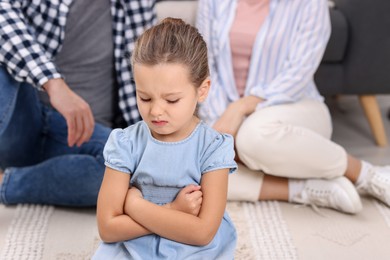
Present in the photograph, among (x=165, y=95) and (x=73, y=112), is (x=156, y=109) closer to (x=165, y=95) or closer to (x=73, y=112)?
(x=165, y=95)

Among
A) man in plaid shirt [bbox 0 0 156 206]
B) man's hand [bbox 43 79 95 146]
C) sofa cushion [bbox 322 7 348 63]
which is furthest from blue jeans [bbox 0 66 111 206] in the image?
sofa cushion [bbox 322 7 348 63]

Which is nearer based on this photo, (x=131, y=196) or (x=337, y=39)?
(x=131, y=196)

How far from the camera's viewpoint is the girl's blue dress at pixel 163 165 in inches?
43.3

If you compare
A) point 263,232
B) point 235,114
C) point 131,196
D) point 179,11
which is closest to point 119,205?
point 131,196

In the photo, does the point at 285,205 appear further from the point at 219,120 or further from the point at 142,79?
the point at 142,79

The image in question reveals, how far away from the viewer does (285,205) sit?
1.71 m

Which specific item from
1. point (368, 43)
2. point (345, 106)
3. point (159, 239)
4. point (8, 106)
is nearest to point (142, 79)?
point (159, 239)

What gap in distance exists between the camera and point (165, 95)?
1033 millimetres

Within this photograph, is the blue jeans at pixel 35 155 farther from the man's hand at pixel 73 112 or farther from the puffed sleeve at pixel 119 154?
the puffed sleeve at pixel 119 154

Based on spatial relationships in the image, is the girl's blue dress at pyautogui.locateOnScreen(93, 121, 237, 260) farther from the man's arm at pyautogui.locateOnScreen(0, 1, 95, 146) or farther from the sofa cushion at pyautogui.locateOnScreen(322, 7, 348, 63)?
the sofa cushion at pyautogui.locateOnScreen(322, 7, 348, 63)

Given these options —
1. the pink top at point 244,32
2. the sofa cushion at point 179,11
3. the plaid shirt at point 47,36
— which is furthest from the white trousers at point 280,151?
the sofa cushion at point 179,11

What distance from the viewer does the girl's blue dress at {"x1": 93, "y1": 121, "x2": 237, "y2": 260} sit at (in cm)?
110

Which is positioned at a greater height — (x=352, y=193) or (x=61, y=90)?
(x=61, y=90)

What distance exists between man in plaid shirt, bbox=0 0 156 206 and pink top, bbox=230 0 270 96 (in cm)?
23
